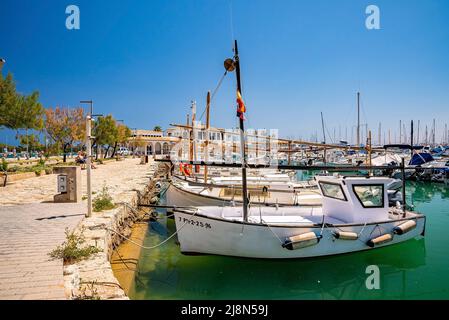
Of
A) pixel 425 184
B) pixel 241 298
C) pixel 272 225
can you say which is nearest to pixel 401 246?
pixel 272 225

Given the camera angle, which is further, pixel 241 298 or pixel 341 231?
pixel 341 231

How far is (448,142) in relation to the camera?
10600cm

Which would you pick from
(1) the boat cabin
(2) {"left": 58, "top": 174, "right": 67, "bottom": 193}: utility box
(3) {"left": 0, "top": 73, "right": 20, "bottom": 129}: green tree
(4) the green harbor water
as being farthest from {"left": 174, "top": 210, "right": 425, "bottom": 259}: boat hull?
(3) {"left": 0, "top": 73, "right": 20, "bottom": 129}: green tree

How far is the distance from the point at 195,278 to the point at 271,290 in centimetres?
235

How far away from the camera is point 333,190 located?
10664 mm

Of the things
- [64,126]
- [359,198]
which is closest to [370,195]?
A: [359,198]

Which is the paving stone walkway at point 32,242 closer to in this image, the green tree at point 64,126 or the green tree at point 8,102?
the green tree at point 8,102

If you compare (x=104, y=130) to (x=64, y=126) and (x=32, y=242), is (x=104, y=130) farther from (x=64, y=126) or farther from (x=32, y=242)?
(x=32, y=242)

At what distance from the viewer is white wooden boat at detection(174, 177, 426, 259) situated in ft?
28.7

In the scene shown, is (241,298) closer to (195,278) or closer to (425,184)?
(195,278)

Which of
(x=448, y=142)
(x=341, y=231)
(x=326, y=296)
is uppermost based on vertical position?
(x=448, y=142)

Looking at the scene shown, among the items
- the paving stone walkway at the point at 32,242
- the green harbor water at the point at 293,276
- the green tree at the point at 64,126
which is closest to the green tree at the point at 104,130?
the green tree at the point at 64,126

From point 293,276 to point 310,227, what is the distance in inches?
64.5

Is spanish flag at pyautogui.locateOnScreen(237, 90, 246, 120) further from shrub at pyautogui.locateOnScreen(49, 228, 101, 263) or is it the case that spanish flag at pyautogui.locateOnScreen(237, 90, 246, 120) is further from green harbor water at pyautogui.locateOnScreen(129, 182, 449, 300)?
shrub at pyautogui.locateOnScreen(49, 228, 101, 263)
